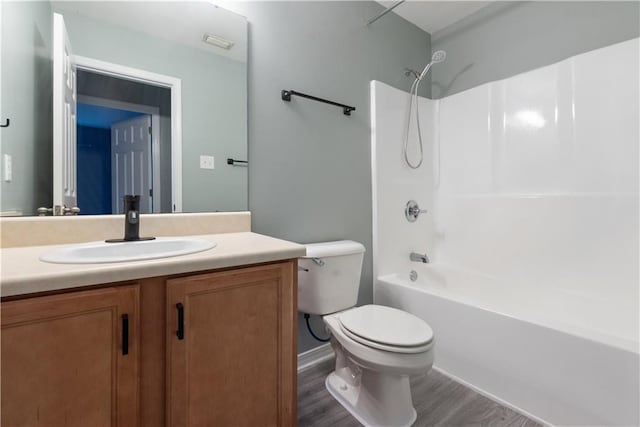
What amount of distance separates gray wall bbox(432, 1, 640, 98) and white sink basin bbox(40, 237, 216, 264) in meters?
2.24

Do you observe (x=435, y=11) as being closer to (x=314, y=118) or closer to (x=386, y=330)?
(x=314, y=118)

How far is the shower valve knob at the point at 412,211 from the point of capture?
2207 mm

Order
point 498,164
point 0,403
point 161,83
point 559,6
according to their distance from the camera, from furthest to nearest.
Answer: point 498,164, point 559,6, point 161,83, point 0,403

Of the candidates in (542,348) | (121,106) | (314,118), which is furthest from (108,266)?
(542,348)

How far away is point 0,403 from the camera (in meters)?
0.59

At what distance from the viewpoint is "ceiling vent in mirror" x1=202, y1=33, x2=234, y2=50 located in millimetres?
1404

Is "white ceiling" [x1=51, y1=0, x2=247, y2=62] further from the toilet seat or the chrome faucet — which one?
the chrome faucet

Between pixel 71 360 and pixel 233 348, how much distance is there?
386mm

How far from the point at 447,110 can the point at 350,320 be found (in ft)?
6.12

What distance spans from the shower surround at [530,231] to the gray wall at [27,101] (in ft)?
5.49

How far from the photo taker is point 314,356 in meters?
1.75

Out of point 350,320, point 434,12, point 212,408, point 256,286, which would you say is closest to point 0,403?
point 212,408

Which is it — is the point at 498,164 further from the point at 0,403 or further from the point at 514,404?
the point at 0,403

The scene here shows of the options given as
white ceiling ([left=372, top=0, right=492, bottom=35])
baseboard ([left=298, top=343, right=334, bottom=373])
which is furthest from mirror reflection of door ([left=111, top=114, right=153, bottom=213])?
white ceiling ([left=372, top=0, right=492, bottom=35])
